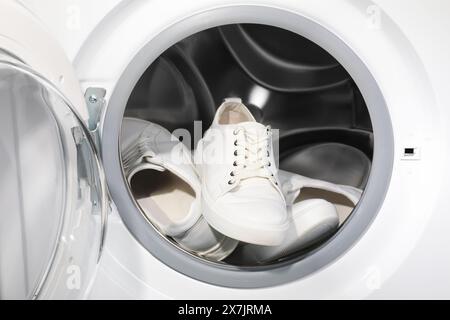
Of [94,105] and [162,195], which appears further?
[162,195]

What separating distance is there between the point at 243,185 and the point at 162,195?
205 mm

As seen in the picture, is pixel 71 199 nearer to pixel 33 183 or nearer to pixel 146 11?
pixel 33 183

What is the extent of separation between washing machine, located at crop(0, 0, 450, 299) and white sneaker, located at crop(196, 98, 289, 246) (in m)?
0.09

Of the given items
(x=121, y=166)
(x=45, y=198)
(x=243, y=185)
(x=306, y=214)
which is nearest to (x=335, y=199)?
(x=306, y=214)

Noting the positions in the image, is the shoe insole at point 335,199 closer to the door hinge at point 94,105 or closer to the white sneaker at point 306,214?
the white sneaker at point 306,214

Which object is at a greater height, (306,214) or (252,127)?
(252,127)

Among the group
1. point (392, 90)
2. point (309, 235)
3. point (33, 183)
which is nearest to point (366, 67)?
point (392, 90)

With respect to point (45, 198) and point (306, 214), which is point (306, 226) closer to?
point (306, 214)

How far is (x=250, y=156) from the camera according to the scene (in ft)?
2.84

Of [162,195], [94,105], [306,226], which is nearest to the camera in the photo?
[94,105]

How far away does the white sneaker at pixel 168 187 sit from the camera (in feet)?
3.03

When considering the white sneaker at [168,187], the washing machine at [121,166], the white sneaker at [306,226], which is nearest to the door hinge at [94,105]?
the washing machine at [121,166]

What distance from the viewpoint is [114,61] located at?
0.77 m

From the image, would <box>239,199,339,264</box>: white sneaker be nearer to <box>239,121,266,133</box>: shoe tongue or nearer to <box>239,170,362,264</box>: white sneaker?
<box>239,170,362,264</box>: white sneaker
